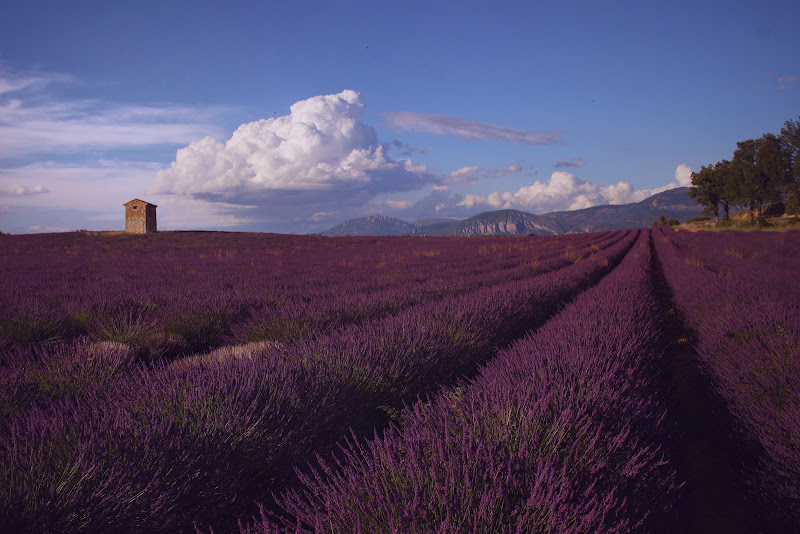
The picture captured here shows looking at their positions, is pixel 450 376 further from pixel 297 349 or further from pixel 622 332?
pixel 622 332

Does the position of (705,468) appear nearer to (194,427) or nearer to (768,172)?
(194,427)

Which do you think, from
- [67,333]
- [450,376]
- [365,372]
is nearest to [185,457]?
[365,372]

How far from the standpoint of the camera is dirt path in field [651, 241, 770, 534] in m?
2.07

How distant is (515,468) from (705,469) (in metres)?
2.01

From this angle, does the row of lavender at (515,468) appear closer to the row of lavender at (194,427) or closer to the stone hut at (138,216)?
the row of lavender at (194,427)

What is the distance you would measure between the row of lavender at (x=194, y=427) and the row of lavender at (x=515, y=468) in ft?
0.80

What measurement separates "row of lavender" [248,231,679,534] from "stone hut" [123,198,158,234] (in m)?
38.7

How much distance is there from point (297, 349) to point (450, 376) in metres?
1.13

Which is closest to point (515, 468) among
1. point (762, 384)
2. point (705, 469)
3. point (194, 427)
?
point (194, 427)

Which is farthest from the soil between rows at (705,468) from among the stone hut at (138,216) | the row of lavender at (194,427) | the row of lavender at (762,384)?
the stone hut at (138,216)

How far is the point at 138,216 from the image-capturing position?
3456 cm

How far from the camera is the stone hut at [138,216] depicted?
112ft

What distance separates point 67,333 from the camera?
4.26 meters

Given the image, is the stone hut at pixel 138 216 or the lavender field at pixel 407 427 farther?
the stone hut at pixel 138 216
